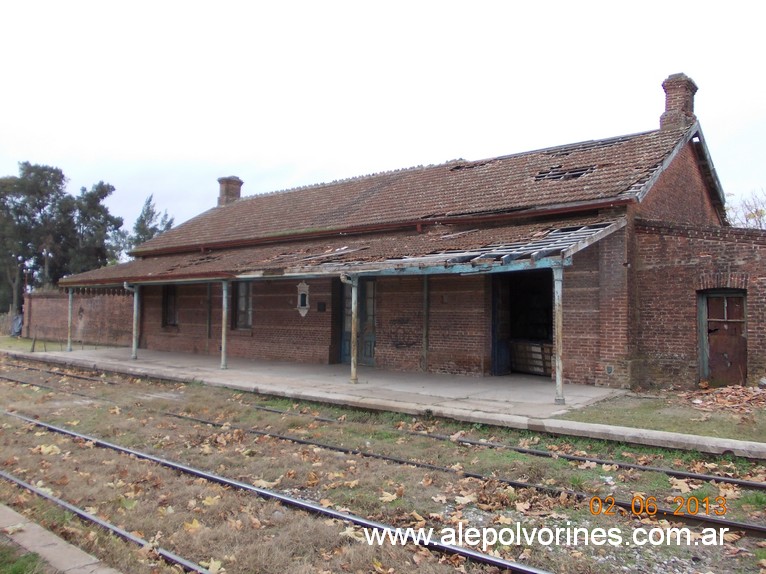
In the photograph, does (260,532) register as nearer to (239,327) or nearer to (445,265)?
(445,265)

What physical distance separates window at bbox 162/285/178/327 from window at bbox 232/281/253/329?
11.5 ft

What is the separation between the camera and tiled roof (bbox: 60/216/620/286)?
9.91m

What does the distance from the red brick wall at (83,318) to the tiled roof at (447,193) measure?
12.3 feet

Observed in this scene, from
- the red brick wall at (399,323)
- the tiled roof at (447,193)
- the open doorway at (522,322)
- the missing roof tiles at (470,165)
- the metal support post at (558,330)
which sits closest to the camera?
the metal support post at (558,330)

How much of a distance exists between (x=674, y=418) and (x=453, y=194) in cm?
851

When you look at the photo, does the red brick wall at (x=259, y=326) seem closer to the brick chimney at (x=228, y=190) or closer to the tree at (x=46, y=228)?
the brick chimney at (x=228, y=190)

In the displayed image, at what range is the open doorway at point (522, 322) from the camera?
42.3ft

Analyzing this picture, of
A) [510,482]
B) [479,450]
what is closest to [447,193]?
[479,450]

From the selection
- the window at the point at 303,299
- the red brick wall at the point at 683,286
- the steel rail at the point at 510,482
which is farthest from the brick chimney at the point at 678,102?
the steel rail at the point at 510,482

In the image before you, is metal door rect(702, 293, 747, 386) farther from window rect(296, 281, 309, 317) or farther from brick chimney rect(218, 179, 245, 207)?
brick chimney rect(218, 179, 245, 207)

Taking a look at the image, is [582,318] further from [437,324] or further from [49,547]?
[49,547]

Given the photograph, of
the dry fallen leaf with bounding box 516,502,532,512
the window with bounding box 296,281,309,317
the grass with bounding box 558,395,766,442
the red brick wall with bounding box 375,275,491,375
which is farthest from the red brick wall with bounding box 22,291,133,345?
the dry fallen leaf with bounding box 516,502,532,512

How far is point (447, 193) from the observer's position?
15234 mm

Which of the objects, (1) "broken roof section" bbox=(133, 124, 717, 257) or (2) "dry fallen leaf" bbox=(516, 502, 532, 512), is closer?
(2) "dry fallen leaf" bbox=(516, 502, 532, 512)
